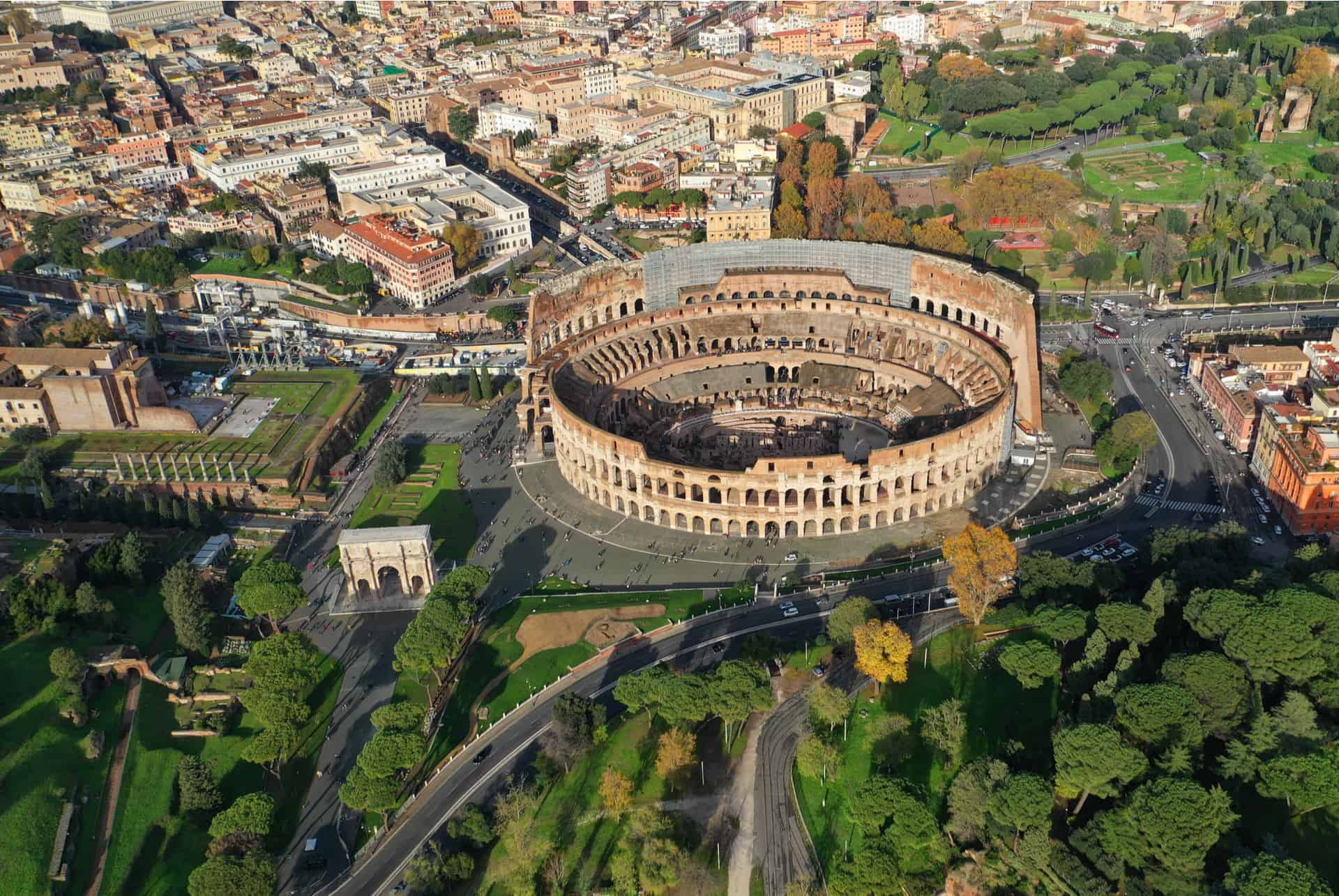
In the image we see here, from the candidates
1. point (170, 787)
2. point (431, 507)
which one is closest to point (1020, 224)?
point (431, 507)

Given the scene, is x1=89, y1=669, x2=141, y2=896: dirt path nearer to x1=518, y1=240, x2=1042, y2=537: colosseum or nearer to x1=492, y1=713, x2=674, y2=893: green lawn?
x1=492, y1=713, x2=674, y2=893: green lawn

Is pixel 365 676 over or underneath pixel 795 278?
underneath

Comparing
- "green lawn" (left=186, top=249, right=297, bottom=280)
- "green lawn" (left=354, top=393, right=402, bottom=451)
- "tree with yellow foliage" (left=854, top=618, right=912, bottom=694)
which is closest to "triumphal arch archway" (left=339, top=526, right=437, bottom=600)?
"green lawn" (left=354, top=393, right=402, bottom=451)

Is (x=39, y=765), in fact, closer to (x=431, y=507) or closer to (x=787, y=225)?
(x=431, y=507)

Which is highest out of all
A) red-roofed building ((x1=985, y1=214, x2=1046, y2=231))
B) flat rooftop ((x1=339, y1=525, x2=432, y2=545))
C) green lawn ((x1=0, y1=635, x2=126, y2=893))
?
flat rooftop ((x1=339, y1=525, x2=432, y2=545))

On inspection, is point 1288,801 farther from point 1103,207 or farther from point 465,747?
point 1103,207

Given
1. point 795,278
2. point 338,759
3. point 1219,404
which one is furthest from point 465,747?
point 1219,404

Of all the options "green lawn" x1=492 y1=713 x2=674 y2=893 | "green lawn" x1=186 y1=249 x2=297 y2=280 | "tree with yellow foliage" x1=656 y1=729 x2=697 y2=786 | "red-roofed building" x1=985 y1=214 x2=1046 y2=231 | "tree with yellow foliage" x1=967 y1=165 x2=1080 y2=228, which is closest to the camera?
"green lawn" x1=492 y1=713 x2=674 y2=893
